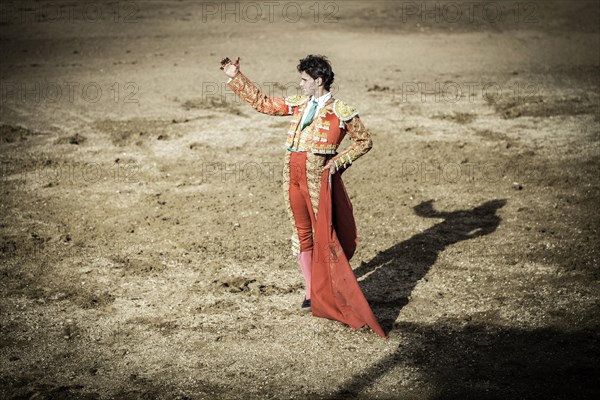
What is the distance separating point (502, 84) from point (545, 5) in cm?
690

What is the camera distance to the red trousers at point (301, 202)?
505 centimetres

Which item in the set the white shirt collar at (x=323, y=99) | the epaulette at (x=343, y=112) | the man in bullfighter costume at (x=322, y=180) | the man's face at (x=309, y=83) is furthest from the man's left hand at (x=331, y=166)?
the man's face at (x=309, y=83)

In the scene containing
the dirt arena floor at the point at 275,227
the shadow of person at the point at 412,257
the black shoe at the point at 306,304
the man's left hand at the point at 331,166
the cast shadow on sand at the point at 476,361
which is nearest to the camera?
the cast shadow on sand at the point at 476,361

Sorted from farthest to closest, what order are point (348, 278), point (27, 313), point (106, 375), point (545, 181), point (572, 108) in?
point (572, 108) → point (545, 181) → point (27, 313) → point (348, 278) → point (106, 375)

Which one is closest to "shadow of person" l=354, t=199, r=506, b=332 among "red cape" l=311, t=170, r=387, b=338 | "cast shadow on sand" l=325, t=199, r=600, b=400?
"cast shadow on sand" l=325, t=199, r=600, b=400

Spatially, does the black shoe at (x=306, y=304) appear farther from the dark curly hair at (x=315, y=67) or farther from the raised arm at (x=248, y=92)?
the dark curly hair at (x=315, y=67)

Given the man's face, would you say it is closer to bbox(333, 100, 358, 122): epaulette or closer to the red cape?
bbox(333, 100, 358, 122): epaulette

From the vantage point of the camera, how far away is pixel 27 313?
215 inches

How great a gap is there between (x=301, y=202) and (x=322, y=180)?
29 centimetres

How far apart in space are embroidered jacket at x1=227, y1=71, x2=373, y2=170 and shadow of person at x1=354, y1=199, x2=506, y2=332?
1351 millimetres

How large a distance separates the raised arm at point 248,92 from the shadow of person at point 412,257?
1814 millimetres

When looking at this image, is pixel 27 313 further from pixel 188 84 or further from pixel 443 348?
pixel 188 84

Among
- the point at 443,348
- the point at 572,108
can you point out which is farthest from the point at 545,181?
the point at 443,348

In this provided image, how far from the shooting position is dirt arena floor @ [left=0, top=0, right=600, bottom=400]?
185 inches
